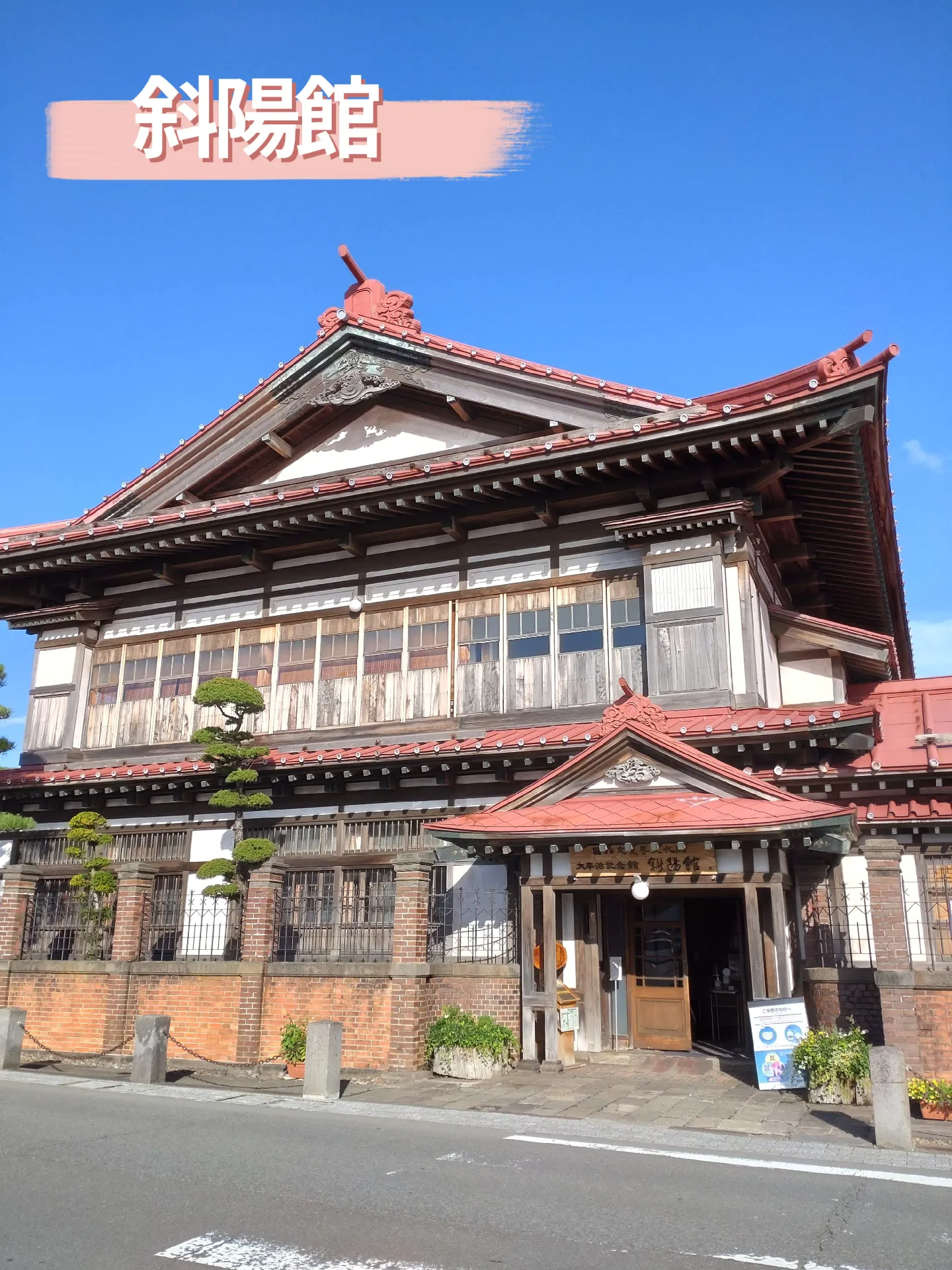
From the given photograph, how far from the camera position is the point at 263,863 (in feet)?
52.1

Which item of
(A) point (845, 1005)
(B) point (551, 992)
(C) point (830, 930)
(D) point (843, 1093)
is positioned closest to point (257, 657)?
(B) point (551, 992)

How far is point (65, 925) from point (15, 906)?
98 centimetres

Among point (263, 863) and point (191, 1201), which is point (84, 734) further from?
point (191, 1201)

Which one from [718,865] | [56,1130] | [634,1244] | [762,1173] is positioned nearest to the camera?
[634,1244]

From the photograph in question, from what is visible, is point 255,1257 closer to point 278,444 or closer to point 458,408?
point 458,408

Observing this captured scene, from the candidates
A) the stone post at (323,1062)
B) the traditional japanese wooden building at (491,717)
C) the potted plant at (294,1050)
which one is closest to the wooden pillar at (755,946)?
the traditional japanese wooden building at (491,717)

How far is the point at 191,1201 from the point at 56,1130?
11.3ft

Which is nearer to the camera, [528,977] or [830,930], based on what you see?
[528,977]

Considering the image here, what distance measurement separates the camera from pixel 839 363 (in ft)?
44.2

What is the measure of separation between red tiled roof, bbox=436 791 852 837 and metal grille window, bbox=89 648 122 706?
9.56 metres

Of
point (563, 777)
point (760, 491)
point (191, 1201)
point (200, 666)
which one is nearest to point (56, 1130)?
point (191, 1201)

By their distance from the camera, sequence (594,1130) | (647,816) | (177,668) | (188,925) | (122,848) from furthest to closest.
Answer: (177,668) → (122,848) → (188,925) → (647,816) → (594,1130)

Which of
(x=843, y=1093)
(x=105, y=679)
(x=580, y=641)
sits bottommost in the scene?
(x=843, y=1093)

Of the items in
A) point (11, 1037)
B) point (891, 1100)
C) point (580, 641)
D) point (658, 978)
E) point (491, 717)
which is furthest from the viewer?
point (491, 717)
